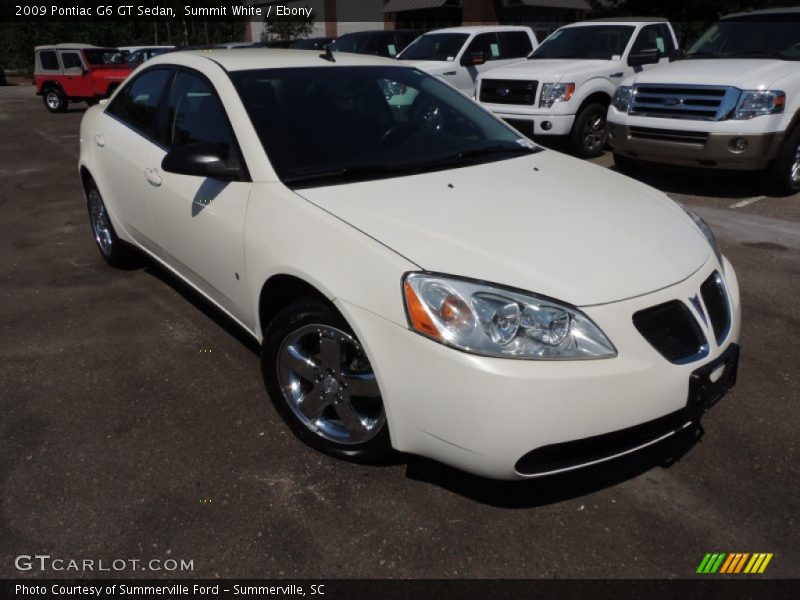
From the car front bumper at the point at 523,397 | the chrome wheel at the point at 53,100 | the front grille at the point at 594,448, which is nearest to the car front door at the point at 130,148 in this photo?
the car front bumper at the point at 523,397

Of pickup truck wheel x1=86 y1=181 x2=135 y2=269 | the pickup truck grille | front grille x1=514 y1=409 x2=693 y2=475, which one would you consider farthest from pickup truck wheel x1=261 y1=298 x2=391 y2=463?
the pickup truck grille

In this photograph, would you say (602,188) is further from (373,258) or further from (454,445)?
(454,445)

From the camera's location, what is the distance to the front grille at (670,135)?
6750 millimetres

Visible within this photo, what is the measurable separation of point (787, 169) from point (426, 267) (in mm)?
6126

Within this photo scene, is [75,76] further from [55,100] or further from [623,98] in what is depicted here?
[623,98]

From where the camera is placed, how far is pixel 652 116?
23.7 ft

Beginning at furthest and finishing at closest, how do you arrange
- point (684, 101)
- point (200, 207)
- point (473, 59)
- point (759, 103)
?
point (473, 59), point (684, 101), point (759, 103), point (200, 207)

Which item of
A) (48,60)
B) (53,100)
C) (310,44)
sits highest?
(310,44)

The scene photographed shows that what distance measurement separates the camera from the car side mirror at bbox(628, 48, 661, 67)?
9.12m

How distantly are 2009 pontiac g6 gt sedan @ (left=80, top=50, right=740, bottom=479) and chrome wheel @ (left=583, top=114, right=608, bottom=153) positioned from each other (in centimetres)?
592

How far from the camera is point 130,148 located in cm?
409

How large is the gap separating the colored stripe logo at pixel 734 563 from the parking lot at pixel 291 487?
0.03 meters

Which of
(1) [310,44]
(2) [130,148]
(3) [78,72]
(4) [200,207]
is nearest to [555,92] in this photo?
(2) [130,148]
